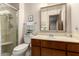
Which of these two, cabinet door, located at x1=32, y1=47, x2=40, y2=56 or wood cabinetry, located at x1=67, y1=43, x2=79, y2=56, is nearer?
wood cabinetry, located at x1=67, y1=43, x2=79, y2=56

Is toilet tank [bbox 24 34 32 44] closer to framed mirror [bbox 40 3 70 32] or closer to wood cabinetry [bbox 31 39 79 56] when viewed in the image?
wood cabinetry [bbox 31 39 79 56]

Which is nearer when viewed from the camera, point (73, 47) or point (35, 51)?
point (73, 47)

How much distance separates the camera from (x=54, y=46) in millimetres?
1718

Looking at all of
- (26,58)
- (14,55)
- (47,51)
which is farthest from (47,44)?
(14,55)

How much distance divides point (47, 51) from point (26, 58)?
303 millimetres

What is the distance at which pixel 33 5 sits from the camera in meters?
1.75

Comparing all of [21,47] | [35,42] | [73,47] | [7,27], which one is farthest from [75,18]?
[7,27]

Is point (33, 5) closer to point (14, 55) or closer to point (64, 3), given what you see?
point (64, 3)

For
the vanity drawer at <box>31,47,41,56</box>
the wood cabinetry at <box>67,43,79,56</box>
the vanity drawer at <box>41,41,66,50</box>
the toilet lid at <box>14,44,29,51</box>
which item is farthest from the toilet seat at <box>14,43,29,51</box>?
the wood cabinetry at <box>67,43,79,56</box>

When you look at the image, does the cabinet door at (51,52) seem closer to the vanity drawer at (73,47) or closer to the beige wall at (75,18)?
the vanity drawer at (73,47)

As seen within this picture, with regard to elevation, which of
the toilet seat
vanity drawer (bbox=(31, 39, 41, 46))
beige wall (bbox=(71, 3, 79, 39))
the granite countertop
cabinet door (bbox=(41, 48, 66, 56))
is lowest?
cabinet door (bbox=(41, 48, 66, 56))

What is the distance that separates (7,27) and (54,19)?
26.1 inches

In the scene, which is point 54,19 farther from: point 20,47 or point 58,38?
point 20,47

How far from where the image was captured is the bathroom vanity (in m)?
1.66
